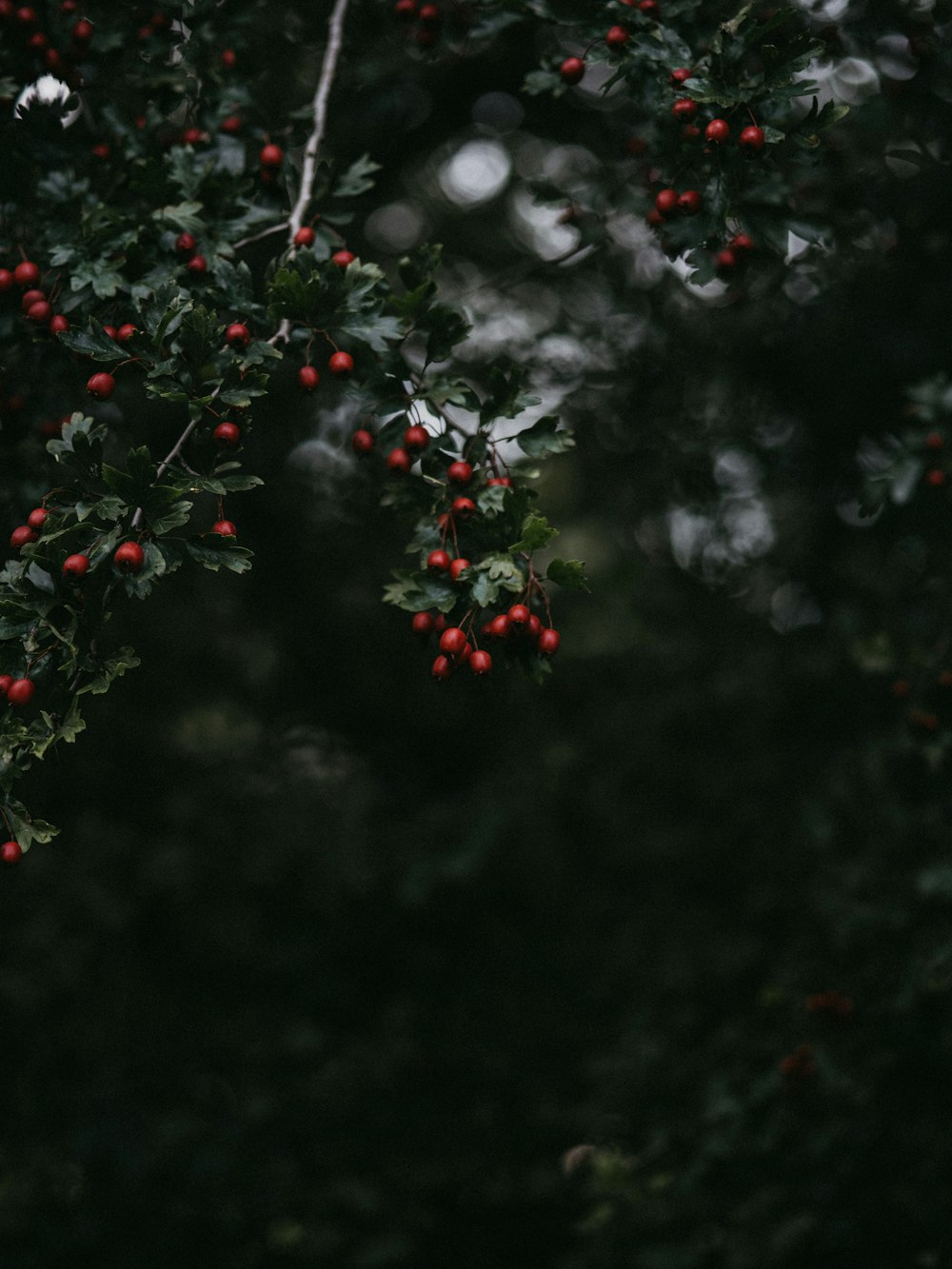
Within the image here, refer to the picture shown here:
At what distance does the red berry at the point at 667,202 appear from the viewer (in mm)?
2104

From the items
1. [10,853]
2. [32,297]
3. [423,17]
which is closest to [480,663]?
[10,853]

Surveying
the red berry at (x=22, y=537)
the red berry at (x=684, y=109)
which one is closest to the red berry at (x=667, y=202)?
the red berry at (x=684, y=109)

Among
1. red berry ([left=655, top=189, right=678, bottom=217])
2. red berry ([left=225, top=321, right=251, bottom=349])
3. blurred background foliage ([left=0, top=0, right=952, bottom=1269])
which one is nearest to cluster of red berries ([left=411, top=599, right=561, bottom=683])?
red berry ([left=225, top=321, right=251, bottom=349])

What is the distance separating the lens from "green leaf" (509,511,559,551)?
6.07ft

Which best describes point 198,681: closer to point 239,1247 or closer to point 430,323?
point 239,1247

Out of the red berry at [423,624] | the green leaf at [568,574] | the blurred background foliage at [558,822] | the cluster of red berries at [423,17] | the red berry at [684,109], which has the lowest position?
the blurred background foliage at [558,822]

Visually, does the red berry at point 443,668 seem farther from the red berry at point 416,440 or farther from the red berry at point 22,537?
the red berry at point 22,537

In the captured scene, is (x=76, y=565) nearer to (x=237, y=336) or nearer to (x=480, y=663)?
(x=237, y=336)

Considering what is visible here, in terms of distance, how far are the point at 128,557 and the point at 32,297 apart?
32.3 inches

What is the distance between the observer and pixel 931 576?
3.45 m

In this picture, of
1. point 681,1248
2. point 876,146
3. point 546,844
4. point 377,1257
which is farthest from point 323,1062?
point 876,146

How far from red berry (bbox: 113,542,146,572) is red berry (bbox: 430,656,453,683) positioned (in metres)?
0.56

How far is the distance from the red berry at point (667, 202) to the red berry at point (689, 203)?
0.04ft

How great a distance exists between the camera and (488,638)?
1.90 m
